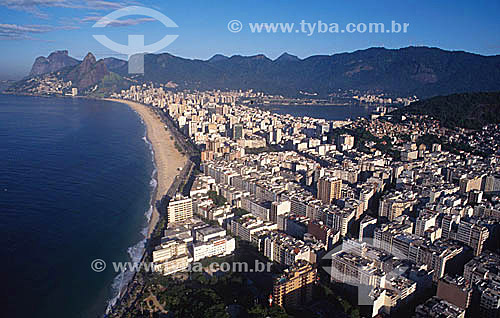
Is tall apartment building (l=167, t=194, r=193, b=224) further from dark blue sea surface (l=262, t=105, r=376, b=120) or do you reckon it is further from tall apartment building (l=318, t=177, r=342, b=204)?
dark blue sea surface (l=262, t=105, r=376, b=120)

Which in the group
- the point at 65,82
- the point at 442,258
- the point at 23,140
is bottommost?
the point at 442,258

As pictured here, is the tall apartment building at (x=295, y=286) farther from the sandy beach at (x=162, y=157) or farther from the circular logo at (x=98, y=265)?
the sandy beach at (x=162, y=157)

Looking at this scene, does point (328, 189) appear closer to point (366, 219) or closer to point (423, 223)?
point (366, 219)

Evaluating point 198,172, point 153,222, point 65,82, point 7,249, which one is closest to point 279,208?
point 153,222

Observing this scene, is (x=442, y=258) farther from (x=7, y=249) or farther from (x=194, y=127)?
(x=194, y=127)

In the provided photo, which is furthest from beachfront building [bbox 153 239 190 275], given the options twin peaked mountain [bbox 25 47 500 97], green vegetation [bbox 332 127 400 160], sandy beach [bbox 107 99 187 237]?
twin peaked mountain [bbox 25 47 500 97]

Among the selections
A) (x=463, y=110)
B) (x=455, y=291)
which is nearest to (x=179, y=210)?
(x=455, y=291)
